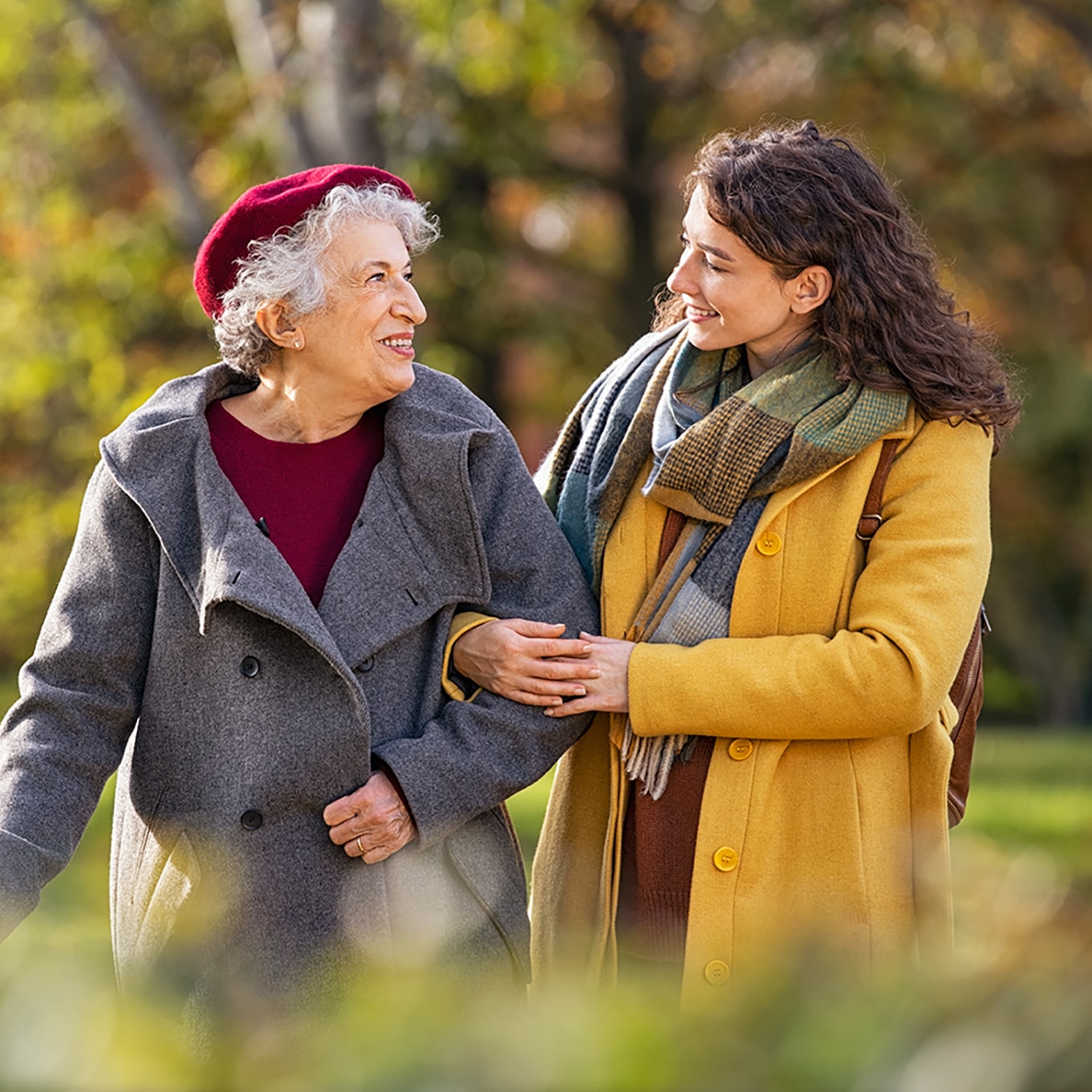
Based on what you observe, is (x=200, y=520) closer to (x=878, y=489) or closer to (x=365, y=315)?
(x=365, y=315)

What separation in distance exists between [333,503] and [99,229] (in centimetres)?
889

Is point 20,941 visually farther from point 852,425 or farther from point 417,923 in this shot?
point 852,425

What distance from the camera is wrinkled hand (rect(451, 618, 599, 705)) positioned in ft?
8.83

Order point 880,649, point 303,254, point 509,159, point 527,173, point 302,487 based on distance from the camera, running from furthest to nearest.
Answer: point 527,173
point 509,159
point 302,487
point 303,254
point 880,649

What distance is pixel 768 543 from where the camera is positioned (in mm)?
2695

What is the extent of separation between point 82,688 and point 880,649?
1.31 metres

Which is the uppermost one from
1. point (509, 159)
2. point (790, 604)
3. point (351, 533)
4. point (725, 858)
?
point (351, 533)

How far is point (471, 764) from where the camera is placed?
2.67 m

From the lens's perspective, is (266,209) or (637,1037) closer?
(637,1037)

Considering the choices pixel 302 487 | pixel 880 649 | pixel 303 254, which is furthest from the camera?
pixel 302 487

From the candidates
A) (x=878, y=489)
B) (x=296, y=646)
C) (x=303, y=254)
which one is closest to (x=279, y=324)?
(x=303, y=254)

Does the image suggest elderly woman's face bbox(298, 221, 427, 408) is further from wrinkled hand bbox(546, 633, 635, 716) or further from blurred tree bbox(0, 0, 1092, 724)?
blurred tree bbox(0, 0, 1092, 724)

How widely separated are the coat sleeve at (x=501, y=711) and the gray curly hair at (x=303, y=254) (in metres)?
0.39

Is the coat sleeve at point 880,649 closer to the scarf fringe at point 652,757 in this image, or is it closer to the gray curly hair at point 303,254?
the scarf fringe at point 652,757
